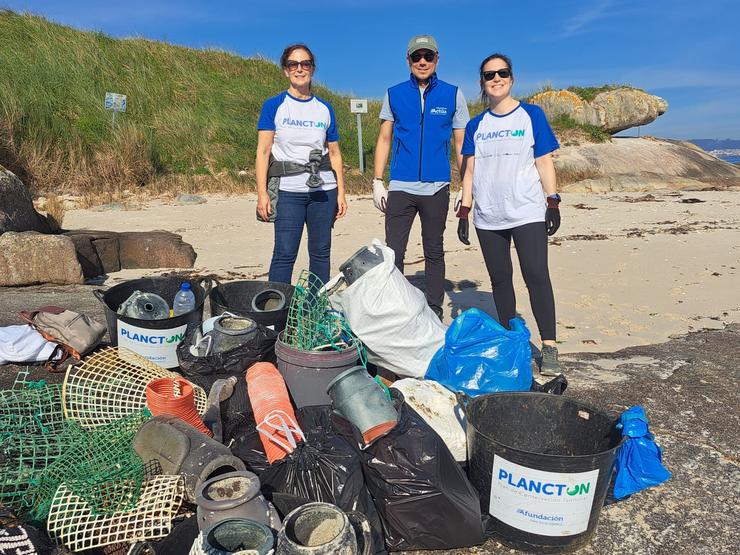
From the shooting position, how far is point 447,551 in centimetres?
234

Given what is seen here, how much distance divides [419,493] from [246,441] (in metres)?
0.81

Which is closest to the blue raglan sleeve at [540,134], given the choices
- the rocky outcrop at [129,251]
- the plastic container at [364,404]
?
the plastic container at [364,404]

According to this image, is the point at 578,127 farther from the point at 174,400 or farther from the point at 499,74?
the point at 174,400

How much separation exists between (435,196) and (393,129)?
1.89 ft

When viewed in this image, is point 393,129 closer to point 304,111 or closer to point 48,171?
point 304,111

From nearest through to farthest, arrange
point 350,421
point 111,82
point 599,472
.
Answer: point 599,472 → point 350,421 → point 111,82

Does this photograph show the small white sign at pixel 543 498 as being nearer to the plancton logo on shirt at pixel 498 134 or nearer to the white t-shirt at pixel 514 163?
the white t-shirt at pixel 514 163

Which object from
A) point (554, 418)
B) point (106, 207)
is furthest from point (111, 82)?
point (554, 418)

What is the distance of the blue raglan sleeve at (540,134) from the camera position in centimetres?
363

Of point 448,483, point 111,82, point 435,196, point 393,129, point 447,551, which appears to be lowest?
point 447,551

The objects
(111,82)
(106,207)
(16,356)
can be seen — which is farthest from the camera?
(111,82)

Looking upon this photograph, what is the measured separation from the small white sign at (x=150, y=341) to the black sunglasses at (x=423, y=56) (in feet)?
7.51

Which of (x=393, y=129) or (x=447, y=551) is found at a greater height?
(x=393, y=129)

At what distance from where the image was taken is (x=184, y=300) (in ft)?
12.7
